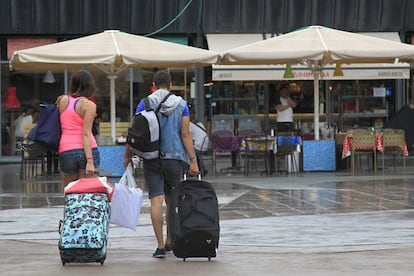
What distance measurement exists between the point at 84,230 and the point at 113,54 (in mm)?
9538

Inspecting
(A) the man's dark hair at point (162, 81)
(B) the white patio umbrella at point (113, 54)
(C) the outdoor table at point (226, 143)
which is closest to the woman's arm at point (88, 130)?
(A) the man's dark hair at point (162, 81)

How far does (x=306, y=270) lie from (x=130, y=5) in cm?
1677

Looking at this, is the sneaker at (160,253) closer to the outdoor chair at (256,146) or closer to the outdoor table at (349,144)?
the outdoor chair at (256,146)

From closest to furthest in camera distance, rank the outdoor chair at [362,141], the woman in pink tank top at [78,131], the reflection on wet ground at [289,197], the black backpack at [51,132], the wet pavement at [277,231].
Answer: the wet pavement at [277,231] < the woman in pink tank top at [78,131] < the black backpack at [51,132] < the reflection on wet ground at [289,197] < the outdoor chair at [362,141]

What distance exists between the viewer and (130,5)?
79.2 ft

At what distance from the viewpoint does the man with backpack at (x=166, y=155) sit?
9.00 m

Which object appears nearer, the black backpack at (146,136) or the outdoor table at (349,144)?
the black backpack at (146,136)

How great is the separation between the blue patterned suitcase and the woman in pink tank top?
18.6 inches

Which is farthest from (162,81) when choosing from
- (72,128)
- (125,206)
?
(125,206)

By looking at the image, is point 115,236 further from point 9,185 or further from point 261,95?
point 261,95

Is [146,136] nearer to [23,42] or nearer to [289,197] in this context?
[289,197]

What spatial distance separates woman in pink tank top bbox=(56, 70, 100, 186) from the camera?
902 cm

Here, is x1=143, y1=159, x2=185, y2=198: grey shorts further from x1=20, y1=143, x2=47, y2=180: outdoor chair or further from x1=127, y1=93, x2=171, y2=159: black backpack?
x1=20, y1=143, x2=47, y2=180: outdoor chair

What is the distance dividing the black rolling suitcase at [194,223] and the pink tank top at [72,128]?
1162mm
